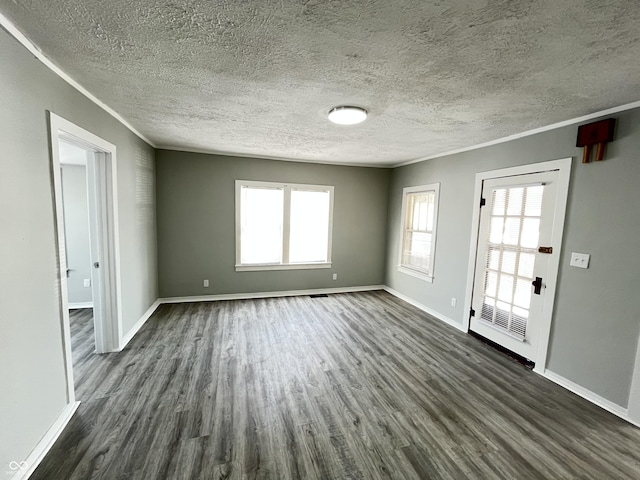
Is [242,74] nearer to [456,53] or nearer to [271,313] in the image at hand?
[456,53]

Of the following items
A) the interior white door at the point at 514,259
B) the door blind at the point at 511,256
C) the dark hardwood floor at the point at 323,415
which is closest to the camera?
the dark hardwood floor at the point at 323,415

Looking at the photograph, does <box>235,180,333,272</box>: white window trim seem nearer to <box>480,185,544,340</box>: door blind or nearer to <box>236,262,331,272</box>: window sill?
<box>236,262,331,272</box>: window sill

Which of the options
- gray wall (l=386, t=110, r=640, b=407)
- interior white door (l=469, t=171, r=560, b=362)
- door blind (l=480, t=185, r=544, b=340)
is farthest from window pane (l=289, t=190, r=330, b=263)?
gray wall (l=386, t=110, r=640, b=407)

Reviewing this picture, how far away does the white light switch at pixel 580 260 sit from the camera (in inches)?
93.7

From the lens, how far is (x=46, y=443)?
1.65 meters

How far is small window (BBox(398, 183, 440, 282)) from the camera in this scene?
14.0 ft

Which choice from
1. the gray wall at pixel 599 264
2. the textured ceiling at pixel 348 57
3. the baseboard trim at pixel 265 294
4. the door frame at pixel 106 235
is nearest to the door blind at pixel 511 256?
the gray wall at pixel 599 264

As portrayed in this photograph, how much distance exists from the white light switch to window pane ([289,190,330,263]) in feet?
11.3

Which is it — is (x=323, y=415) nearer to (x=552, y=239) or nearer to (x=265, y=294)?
(x=552, y=239)

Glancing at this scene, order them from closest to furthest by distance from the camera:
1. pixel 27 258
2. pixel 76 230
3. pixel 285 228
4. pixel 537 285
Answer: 1. pixel 27 258
2. pixel 537 285
3. pixel 76 230
4. pixel 285 228

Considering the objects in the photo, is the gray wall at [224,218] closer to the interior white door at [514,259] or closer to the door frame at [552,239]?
the interior white door at [514,259]

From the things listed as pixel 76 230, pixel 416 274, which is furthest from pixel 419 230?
pixel 76 230

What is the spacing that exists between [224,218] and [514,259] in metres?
4.12

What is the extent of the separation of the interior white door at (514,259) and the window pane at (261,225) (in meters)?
3.13
